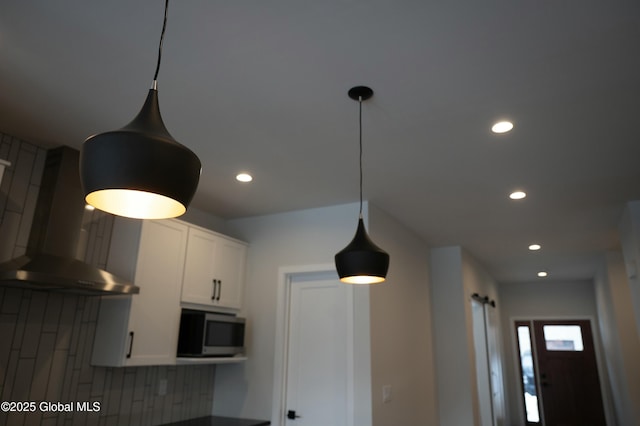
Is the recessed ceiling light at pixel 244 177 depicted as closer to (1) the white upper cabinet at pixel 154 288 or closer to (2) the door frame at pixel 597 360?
(1) the white upper cabinet at pixel 154 288

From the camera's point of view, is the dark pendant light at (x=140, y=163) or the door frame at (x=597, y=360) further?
the door frame at (x=597, y=360)

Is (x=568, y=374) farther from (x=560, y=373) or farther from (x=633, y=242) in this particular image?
(x=633, y=242)

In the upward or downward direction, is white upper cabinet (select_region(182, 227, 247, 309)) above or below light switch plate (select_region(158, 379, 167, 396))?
above

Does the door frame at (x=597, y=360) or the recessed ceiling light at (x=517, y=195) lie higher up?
the recessed ceiling light at (x=517, y=195)

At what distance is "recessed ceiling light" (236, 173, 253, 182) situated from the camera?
11.4 ft

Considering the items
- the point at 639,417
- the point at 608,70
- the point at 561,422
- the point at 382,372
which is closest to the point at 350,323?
the point at 382,372

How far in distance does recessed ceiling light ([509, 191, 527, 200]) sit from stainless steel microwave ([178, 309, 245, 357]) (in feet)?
9.01

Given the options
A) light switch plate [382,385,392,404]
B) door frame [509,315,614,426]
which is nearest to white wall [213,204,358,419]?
light switch plate [382,385,392,404]

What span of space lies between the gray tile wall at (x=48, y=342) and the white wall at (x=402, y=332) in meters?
2.02

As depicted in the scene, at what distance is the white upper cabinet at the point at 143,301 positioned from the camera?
3186mm

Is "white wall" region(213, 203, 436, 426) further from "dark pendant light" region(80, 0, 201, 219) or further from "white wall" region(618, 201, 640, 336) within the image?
"dark pendant light" region(80, 0, 201, 219)

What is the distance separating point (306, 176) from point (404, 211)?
4.36 feet

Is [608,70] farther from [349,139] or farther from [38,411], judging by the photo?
[38,411]

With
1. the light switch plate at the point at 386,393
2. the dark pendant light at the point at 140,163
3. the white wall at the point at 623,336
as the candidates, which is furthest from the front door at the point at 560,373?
the dark pendant light at the point at 140,163
